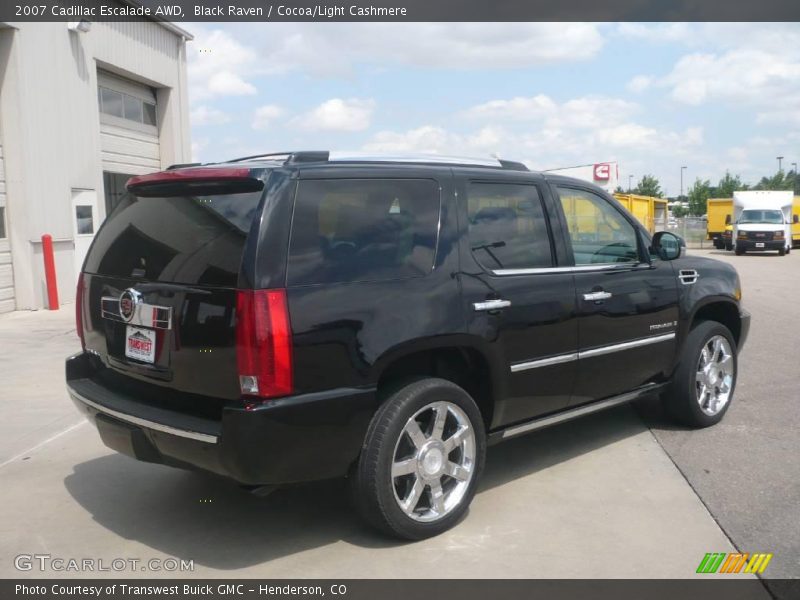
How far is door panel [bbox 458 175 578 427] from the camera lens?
4.18 metres

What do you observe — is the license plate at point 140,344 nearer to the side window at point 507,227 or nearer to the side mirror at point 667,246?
the side window at point 507,227

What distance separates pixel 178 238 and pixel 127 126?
1468cm

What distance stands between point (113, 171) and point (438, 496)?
14.4 m

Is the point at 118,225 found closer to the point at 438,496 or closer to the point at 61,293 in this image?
the point at 438,496

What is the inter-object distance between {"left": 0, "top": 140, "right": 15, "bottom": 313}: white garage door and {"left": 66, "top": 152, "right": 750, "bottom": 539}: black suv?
9.53m

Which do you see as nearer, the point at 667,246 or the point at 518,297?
the point at 518,297

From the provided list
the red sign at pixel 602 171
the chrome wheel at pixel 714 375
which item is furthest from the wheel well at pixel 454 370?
the red sign at pixel 602 171

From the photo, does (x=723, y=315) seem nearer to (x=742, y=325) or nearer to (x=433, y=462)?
(x=742, y=325)

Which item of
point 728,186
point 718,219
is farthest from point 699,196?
point 718,219

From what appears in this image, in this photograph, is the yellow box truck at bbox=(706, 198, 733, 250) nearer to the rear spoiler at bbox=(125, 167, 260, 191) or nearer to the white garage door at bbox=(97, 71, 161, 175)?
the white garage door at bbox=(97, 71, 161, 175)

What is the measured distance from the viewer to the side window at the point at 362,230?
3.57m

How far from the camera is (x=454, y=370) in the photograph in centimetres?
428

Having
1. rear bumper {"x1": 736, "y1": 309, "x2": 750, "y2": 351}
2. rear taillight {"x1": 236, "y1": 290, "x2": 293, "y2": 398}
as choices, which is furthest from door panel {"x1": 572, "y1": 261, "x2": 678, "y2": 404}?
rear taillight {"x1": 236, "y1": 290, "x2": 293, "y2": 398}

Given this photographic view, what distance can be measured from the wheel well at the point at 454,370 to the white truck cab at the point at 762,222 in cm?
2990
